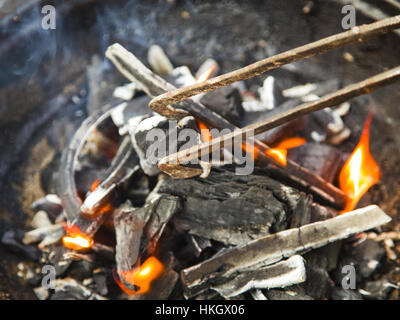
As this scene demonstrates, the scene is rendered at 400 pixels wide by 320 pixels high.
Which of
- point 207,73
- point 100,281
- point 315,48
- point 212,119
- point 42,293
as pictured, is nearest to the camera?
point 315,48

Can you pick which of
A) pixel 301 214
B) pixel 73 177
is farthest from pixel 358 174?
pixel 73 177

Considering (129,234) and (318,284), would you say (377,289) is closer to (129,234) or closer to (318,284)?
(318,284)

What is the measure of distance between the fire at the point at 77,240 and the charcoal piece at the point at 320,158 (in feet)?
4.75

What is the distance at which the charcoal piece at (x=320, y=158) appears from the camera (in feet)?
6.93

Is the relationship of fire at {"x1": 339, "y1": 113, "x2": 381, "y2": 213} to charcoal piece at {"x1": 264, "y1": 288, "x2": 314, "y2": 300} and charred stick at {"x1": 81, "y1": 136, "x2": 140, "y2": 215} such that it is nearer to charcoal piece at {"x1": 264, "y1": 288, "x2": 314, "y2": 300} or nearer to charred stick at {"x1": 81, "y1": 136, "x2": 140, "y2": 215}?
charcoal piece at {"x1": 264, "y1": 288, "x2": 314, "y2": 300}

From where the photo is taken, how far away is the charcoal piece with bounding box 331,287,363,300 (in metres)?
1.86

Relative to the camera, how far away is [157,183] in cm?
201

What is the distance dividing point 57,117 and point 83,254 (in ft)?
4.59

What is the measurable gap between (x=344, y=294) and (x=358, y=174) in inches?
31.5

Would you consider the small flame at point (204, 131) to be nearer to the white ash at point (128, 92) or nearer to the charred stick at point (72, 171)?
the white ash at point (128, 92)

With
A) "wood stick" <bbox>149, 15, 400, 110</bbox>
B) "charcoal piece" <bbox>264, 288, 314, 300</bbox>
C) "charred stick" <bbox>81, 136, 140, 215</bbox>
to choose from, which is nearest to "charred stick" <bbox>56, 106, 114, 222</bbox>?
"charred stick" <bbox>81, 136, 140, 215</bbox>

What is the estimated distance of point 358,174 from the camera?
2.16 m

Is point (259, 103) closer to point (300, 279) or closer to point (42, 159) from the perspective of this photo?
point (300, 279)
